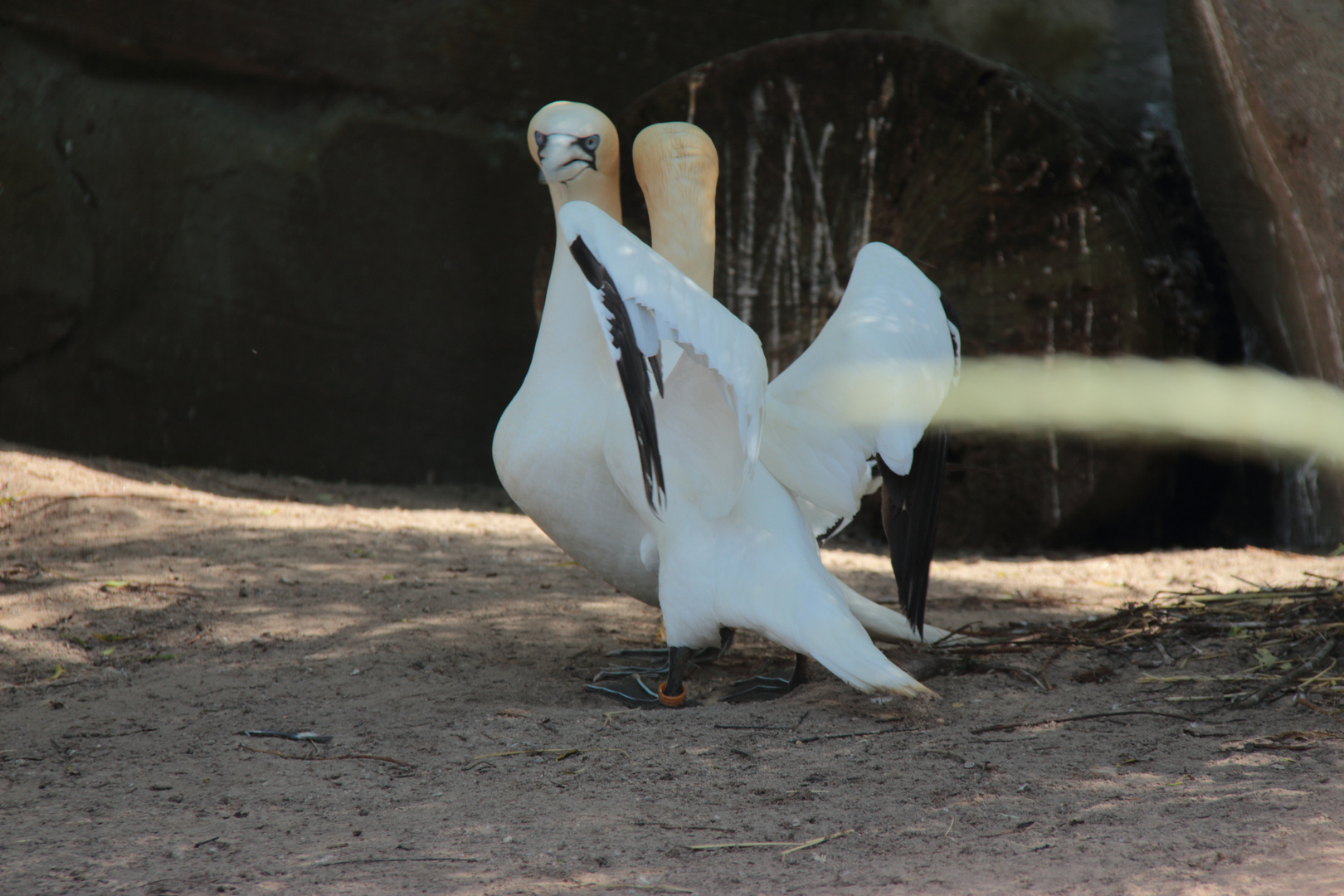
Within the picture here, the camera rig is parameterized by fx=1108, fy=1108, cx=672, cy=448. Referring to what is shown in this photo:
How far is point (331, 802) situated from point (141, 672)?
117cm

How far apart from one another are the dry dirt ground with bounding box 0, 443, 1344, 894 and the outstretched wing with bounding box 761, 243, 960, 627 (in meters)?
0.47

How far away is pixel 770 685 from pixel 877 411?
0.82 meters

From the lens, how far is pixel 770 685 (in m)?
3.07

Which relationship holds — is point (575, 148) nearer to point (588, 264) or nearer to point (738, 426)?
point (588, 264)

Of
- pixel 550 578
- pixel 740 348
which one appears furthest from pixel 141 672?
pixel 740 348

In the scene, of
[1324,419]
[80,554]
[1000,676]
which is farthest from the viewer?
[1324,419]

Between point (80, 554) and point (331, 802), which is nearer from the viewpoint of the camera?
point (331, 802)

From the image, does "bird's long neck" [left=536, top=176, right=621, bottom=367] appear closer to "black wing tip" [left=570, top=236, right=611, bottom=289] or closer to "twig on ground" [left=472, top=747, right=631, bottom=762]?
"black wing tip" [left=570, top=236, right=611, bottom=289]

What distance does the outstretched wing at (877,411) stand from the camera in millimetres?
2871

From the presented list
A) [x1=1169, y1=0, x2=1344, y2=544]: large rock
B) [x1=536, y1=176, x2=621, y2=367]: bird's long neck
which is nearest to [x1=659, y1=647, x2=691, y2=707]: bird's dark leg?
[x1=536, y1=176, x2=621, y2=367]: bird's long neck

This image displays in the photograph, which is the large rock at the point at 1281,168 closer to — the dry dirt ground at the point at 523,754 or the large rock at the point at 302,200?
the dry dirt ground at the point at 523,754

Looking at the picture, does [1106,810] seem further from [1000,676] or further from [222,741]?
[222,741]

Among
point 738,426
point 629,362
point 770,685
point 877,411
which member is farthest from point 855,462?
point 629,362

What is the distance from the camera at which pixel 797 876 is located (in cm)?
179
